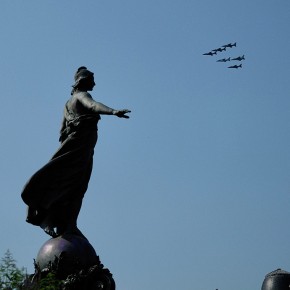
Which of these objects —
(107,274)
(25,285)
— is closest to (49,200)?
(107,274)

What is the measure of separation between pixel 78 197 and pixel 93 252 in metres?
1.39

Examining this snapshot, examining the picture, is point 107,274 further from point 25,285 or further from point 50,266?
point 25,285

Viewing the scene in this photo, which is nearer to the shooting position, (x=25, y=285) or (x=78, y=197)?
(x=25, y=285)

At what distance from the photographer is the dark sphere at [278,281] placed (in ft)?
76.1

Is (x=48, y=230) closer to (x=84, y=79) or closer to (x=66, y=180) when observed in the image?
(x=66, y=180)

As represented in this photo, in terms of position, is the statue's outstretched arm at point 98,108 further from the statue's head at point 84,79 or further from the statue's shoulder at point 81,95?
the statue's head at point 84,79

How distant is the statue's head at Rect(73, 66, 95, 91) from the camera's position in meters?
20.6

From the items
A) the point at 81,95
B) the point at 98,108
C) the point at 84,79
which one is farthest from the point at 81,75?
the point at 98,108

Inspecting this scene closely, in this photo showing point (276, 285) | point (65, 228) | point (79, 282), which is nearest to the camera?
point (79, 282)

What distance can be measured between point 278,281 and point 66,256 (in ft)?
22.6

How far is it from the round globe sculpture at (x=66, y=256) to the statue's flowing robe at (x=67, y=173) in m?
0.90

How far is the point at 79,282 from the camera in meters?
18.5

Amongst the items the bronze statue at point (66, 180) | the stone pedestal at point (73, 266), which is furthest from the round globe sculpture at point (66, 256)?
the bronze statue at point (66, 180)

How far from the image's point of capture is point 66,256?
18.8 m
